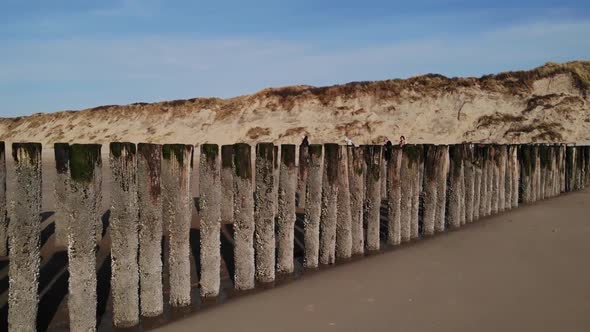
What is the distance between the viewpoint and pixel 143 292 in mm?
4145

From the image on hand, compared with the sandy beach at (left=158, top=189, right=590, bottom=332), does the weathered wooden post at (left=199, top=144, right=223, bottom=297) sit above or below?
above

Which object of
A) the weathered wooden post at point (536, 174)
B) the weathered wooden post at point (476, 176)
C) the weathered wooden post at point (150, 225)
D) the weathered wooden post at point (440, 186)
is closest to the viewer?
the weathered wooden post at point (150, 225)

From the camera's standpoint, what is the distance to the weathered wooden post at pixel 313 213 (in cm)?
545

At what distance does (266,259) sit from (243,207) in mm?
605

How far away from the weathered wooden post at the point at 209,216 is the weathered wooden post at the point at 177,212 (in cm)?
19

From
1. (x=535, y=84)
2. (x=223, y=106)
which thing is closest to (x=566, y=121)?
(x=535, y=84)

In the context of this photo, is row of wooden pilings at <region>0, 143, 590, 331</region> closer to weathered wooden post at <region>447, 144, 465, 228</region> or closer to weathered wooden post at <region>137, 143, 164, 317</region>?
weathered wooden post at <region>137, 143, 164, 317</region>

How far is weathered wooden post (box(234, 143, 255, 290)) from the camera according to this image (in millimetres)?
4742

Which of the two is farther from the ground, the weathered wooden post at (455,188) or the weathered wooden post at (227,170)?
the weathered wooden post at (227,170)

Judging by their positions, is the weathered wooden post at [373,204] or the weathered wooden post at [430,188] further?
the weathered wooden post at [430,188]

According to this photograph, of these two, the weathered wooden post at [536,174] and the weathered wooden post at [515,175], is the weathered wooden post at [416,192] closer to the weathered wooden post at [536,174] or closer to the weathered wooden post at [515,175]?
the weathered wooden post at [515,175]

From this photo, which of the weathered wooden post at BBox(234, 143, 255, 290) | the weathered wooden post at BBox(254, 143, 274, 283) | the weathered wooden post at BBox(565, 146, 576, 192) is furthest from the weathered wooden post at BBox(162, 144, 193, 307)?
the weathered wooden post at BBox(565, 146, 576, 192)

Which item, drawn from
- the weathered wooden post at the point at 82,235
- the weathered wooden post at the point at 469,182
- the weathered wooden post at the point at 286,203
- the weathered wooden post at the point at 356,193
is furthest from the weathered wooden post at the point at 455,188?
the weathered wooden post at the point at 82,235

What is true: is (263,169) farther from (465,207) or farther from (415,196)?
(465,207)
